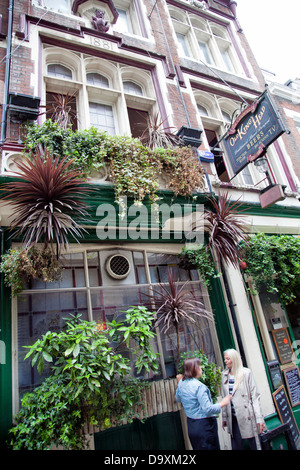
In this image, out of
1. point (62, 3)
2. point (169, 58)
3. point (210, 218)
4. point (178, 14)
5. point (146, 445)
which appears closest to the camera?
point (146, 445)

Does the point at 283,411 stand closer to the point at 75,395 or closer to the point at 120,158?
the point at 75,395

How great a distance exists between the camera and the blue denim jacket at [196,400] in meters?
3.19

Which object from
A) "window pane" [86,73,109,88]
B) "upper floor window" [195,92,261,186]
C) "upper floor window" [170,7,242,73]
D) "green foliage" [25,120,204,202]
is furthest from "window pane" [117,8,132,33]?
"green foliage" [25,120,204,202]

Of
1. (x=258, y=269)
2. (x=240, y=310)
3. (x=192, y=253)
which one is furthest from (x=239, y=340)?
(x=192, y=253)

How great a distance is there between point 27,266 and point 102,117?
4204 mm

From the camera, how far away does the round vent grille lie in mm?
4859

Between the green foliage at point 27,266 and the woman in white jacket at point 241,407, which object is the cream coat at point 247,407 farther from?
the green foliage at point 27,266

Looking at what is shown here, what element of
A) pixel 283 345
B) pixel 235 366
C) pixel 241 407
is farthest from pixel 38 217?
pixel 283 345

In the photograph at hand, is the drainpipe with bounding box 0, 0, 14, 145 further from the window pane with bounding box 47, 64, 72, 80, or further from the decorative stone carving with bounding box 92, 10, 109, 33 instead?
the decorative stone carving with bounding box 92, 10, 109, 33

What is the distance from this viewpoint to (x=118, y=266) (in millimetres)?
4996

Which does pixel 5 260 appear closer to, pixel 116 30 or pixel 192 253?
pixel 192 253

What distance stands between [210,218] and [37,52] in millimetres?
4961

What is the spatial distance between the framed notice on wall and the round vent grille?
12.0 feet
